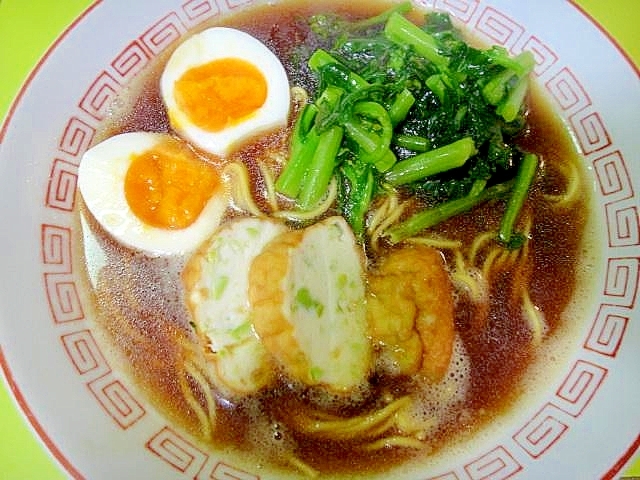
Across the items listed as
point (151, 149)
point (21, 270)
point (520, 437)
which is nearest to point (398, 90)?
point (151, 149)

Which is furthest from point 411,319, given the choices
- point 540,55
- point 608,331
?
point 540,55


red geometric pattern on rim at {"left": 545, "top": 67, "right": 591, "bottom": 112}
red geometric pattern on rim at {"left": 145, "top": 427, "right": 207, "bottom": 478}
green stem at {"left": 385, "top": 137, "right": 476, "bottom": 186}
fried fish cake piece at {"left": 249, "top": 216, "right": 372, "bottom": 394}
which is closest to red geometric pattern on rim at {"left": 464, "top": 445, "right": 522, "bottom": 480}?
fried fish cake piece at {"left": 249, "top": 216, "right": 372, "bottom": 394}

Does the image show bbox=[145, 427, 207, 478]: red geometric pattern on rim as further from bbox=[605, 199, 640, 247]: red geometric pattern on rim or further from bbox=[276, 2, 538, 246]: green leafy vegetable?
bbox=[605, 199, 640, 247]: red geometric pattern on rim

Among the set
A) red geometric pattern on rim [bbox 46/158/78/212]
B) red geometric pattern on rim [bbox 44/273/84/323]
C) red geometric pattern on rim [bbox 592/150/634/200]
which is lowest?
red geometric pattern on rim [bbox 44/273/84/323]

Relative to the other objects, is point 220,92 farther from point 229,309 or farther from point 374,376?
point 374,376

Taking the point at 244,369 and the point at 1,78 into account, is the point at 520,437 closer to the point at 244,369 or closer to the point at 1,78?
the point at 244,369

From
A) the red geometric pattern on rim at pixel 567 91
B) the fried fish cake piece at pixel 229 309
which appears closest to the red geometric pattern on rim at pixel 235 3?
the fried fish cake piece at pixel 229 309
